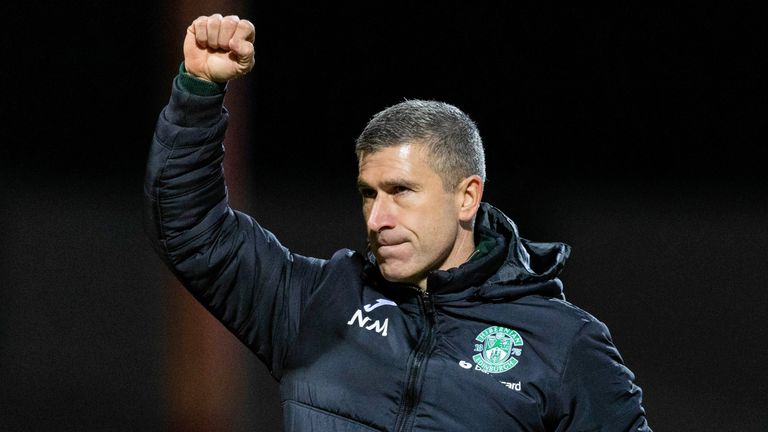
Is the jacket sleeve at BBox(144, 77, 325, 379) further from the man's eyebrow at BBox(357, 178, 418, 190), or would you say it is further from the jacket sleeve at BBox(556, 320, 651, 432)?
the jacket sleeve at BBox(556, 320, 651, 432)

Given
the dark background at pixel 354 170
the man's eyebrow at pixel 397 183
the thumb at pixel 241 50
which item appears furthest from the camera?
the dark background at pixel 354 170

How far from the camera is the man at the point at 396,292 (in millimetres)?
1377

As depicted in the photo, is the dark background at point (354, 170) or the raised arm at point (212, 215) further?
the dark background at point (354, 170)

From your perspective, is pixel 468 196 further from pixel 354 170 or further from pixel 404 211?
pixel 354 170

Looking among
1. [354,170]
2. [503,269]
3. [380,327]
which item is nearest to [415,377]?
[380,327]

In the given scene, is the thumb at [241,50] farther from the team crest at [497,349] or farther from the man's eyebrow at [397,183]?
the team crest at [497,349]

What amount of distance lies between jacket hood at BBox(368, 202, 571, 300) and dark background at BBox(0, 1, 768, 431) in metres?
1.23

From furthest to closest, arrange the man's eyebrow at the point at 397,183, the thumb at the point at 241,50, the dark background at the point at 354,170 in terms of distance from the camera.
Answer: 1. the dark background at the point at 354,170
2. the man's eyebrow at the point at 397,183
3. the thumb at the point at 241,50

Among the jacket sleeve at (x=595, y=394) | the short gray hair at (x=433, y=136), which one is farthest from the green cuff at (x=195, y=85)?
the jacket sleeve at (x=595, y=394)

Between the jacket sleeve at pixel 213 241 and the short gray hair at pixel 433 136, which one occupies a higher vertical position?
the short gray hair at pixel 433 136

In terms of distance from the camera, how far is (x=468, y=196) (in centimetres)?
154

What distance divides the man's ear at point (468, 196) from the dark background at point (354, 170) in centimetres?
129

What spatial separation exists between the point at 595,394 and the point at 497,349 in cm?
15

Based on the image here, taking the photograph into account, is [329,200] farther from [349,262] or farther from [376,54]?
[349,262]
